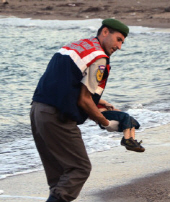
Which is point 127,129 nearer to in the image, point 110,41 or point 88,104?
point 88,104

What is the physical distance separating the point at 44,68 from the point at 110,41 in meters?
13.9

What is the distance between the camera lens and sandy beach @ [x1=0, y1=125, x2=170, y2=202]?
15.1ft

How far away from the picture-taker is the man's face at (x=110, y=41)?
3672 mm

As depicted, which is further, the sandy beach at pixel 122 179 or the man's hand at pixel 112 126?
the sandy beach at pixel 122 179

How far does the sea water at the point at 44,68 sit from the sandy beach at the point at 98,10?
3.95 feet

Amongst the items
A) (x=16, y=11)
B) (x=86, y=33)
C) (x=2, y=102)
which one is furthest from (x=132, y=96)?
(x=16, y=11)

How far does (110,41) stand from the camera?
3678mm

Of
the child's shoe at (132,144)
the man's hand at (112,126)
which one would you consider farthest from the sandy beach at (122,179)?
the man's hand at (112,126)

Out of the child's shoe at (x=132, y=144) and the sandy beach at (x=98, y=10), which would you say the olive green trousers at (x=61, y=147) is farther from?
the sandy beach at (x=98, y=10)

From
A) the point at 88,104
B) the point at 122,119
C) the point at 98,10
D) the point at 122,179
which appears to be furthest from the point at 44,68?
the point at 98,10

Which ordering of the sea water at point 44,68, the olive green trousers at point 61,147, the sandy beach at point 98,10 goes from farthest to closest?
the sandy beach at point 98,10 < the sea water at point 44,68 < the olive green trousers at point 61,147

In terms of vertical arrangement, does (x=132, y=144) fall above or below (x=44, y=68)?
above

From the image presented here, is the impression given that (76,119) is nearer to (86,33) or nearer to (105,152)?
(105,152)

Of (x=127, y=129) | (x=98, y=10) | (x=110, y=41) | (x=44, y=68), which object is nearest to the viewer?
(x=110, y=41)
